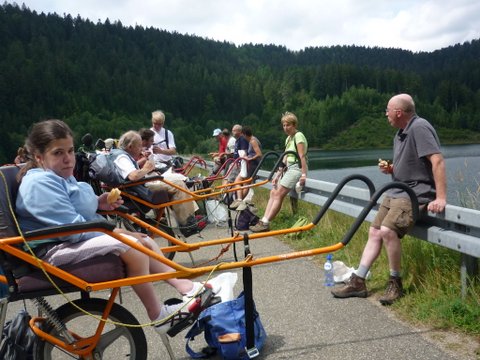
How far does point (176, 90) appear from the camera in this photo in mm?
129375

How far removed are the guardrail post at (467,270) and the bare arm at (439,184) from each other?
449 mm

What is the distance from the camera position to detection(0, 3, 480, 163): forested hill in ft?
343

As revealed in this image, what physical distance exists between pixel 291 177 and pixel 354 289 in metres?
3.55

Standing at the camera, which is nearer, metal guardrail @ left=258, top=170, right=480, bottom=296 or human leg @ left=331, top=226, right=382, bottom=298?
metal guardrail @ left=258, top=170, right=480, bottom=296

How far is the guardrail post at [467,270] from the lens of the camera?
3984 millimetres

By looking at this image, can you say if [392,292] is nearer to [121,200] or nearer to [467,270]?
[467,270]

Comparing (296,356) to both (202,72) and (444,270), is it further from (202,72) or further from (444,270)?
(202,72)

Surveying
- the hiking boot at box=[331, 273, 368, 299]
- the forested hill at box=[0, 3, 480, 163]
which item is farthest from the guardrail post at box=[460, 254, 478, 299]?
the forested hill at box=[0, 3, 480, 163]

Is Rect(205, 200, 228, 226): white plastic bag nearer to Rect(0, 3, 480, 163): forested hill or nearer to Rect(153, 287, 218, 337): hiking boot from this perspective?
Rect(153, 287, 218, 337): hiking boot

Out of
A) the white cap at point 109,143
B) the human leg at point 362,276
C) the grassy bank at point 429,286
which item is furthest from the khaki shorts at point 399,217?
the white cap at point 109,143

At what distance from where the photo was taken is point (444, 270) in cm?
447

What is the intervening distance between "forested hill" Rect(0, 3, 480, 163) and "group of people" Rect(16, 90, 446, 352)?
8167cm

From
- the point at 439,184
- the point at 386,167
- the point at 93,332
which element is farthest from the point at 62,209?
the point at 386,167

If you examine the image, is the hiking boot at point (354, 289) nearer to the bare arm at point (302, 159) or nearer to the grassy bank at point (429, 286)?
the grassy bank at point (429, 286)
